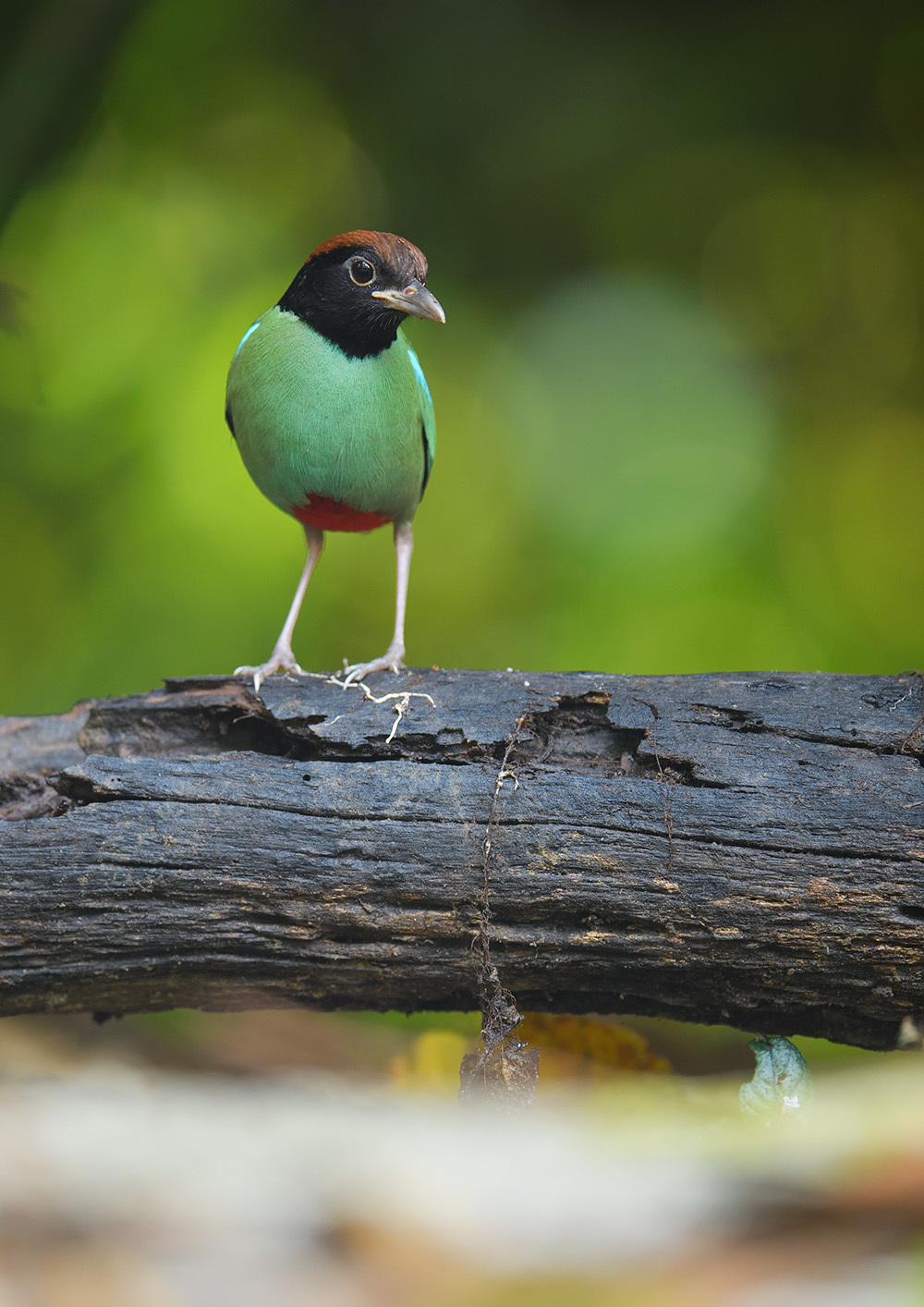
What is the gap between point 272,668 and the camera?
3322 mm

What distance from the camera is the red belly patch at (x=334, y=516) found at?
3.56m

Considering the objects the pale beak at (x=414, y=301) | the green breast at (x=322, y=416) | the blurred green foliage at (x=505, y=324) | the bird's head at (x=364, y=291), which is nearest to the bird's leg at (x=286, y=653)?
the green breast at (x=322, y=416)

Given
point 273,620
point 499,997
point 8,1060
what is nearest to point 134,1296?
point 499,997

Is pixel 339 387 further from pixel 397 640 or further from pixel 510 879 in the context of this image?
pixel 510 879

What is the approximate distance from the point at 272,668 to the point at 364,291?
1.27 m

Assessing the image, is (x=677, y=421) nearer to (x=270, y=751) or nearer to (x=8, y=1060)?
(x=270, y=751)

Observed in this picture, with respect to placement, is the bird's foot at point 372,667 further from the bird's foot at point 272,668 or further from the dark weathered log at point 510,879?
the dark weathered log at point 510,879

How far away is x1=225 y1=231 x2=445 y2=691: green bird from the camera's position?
3.36m

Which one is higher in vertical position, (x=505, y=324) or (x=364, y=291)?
(x=505, y=324)

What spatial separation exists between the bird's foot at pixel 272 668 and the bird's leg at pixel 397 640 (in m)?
0.18

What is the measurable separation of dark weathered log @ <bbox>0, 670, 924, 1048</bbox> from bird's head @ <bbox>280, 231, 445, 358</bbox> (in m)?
1.46

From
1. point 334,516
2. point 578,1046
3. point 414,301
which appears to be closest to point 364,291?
point 414,301

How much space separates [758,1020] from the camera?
270cm

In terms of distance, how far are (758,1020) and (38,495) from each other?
15.3 ft
